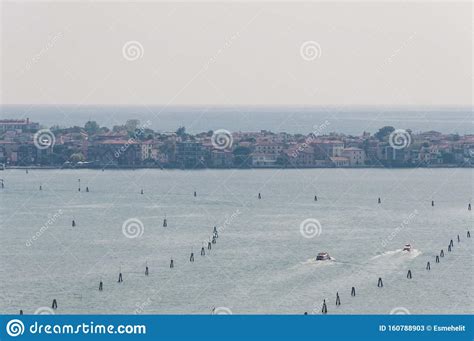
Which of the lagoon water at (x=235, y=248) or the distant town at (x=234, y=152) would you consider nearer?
the lagoon water at (x=235, y=248)

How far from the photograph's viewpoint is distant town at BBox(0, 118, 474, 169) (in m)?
47.2

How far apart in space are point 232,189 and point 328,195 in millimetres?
3163

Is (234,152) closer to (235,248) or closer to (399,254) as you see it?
(235,248)

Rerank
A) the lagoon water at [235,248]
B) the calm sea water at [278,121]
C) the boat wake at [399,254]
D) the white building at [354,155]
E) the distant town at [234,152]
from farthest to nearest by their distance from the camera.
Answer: the calm sea water at [278,121]
the white building at [354,155]
the distant town at [234,152]
the boat wake at [399,254]
the lagoon water at [235,248]

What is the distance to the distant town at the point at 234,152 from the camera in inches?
1857

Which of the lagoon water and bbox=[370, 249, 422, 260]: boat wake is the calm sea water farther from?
bbox=[370, 249, 422, 260]: boat wake

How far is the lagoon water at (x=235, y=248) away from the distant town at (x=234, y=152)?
29.7 ft

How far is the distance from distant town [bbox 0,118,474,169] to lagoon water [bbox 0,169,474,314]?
9057 mm

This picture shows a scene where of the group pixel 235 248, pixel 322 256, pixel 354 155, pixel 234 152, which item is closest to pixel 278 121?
pixel 354 155

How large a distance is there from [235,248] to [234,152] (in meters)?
25.8

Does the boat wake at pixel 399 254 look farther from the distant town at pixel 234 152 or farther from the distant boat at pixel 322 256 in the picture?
the distant town at pixel 234 152

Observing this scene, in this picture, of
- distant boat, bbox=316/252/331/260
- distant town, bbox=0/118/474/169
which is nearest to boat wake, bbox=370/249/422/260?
distant boat, bbox=316/252/331/260

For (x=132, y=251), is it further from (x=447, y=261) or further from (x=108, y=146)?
(x=108, y=146)

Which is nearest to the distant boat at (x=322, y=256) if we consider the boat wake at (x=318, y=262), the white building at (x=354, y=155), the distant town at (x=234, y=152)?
the boat wake at (x=318, y=262)
